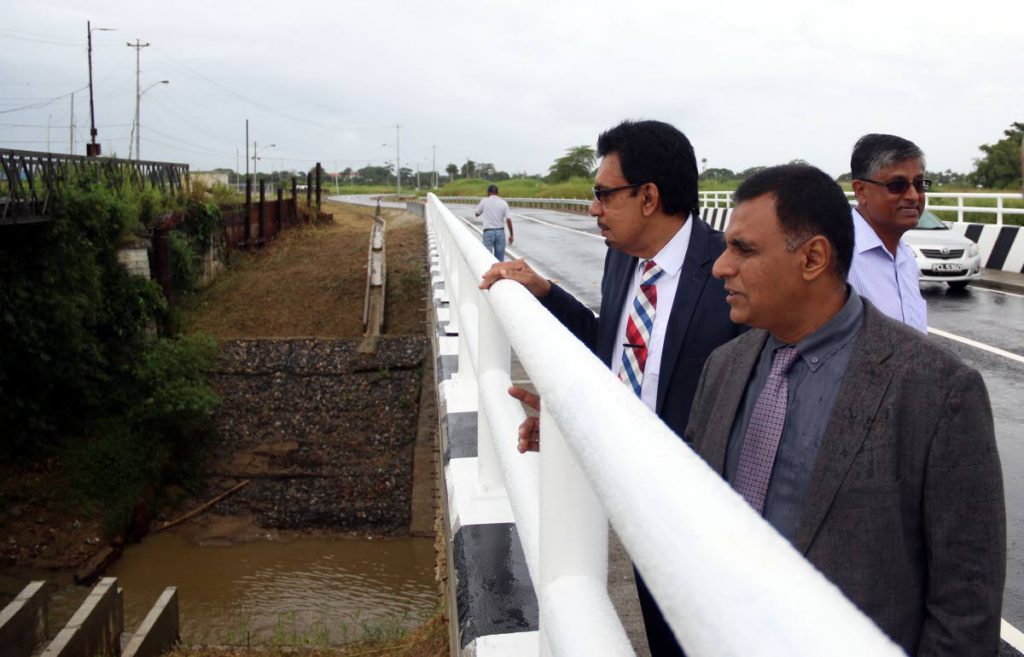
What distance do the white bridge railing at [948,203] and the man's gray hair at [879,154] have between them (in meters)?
6.55

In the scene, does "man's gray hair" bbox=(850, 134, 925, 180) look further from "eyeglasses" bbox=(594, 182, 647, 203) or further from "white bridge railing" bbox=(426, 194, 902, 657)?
"white bridge railing" bbox=(426, 194, 902, 657)

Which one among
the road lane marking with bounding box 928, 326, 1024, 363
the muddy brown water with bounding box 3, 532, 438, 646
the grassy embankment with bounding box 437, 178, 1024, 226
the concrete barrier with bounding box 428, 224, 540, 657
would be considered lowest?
the muddy brown water with bounding box 3, 532, 438, 646

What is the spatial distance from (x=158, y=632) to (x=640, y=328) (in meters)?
8.20

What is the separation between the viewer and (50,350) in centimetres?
1605

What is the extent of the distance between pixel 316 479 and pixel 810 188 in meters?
15.0

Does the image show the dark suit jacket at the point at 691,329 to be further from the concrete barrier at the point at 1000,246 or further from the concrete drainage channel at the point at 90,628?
the concrete barrier at the point at 1000,246

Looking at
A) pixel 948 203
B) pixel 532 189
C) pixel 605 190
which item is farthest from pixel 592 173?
pixel 532 189

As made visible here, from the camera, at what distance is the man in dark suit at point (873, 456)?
1.57m

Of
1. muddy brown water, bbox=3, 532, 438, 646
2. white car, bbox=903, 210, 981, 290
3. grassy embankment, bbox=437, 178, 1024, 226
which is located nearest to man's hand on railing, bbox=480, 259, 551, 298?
grassy embankment, bbox=437, 178, 1024, 226

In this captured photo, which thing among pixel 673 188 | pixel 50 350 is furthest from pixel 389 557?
pixel 673 188

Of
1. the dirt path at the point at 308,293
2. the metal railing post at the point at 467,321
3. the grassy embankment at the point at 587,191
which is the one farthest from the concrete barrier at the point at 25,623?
the dirt path at the point at 308,293

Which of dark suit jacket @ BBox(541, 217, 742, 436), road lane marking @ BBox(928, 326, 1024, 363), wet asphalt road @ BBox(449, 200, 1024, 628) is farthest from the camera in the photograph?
road lane marking @ BBox(928, 326, 1024, 363)

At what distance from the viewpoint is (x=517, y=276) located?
2.91 metres

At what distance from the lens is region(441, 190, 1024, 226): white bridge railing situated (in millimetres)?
16891
